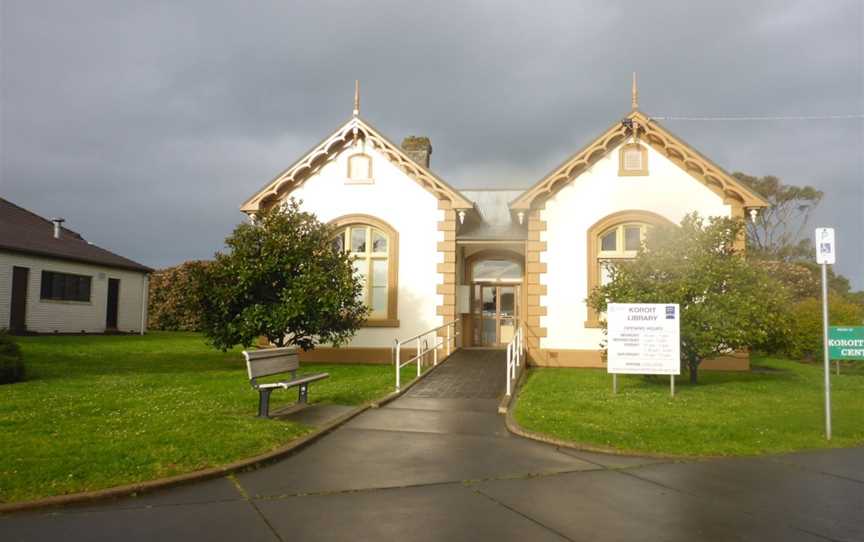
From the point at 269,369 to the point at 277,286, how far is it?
669 centimetres

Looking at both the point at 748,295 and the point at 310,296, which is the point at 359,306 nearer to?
the point at 310,296

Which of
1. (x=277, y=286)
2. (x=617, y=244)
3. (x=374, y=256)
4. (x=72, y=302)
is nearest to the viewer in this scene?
(x=277, y=286)

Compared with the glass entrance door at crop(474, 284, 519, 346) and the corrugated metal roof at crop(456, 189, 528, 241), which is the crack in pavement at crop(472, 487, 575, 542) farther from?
the glass entrance door at crop(474, 284, 519, 346)

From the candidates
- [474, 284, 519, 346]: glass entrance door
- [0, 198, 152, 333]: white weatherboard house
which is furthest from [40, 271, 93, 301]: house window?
[474, 284, 519, 346]: glass entrance door

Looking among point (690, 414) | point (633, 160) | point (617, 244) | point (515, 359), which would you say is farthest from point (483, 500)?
point (633, 160)

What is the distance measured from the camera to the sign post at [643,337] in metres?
12.9

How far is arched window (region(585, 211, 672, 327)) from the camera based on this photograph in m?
18.9

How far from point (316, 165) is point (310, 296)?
18.9 ft

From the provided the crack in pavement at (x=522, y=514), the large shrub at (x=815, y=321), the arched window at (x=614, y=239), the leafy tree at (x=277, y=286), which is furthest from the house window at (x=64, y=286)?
the large shrub at (x=815, y=321)

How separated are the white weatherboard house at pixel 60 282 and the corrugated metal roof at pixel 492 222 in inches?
714

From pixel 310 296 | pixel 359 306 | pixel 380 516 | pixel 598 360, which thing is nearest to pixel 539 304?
pixel 598 360

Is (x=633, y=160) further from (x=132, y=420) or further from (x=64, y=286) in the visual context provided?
(x=64, y=286)

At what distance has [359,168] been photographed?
20438mm

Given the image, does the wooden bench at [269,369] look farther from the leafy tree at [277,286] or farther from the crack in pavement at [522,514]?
the leafy tree at [277,286]
